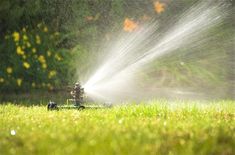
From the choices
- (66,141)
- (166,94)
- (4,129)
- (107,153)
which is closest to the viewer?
(107,153)

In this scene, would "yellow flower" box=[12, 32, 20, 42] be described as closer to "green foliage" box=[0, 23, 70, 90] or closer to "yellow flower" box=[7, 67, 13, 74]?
"green foliage" box=[0, 23, 70, 90]

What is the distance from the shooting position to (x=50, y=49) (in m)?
9.51

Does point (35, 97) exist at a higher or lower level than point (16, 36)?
lower

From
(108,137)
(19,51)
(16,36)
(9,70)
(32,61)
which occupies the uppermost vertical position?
(16,36)

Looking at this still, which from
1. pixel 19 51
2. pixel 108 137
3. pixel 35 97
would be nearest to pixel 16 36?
pixel 19 51

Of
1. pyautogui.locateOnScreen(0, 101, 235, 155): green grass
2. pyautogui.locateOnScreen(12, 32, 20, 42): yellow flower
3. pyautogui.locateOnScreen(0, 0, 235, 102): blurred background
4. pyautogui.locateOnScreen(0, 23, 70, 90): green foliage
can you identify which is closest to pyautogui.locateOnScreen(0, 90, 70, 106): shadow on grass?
pyautogui.locateOnScreen(0, 0, 235, 102): blurred background

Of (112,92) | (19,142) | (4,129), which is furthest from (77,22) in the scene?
(19,142)

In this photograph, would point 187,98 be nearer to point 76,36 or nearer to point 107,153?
point 76,36

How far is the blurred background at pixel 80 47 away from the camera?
9.34 m

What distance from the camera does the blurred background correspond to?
30.6 feet

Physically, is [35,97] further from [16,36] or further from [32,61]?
[16,36]

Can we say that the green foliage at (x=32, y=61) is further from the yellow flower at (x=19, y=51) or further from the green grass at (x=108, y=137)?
the green grass at (x=108, y=137)

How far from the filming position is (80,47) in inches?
375

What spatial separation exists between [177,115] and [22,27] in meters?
4.53
